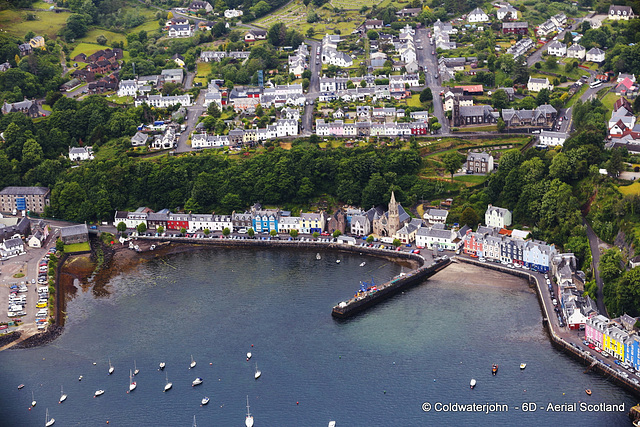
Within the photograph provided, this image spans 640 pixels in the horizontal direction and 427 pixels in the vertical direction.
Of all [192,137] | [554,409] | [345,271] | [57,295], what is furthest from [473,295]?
[192,137]

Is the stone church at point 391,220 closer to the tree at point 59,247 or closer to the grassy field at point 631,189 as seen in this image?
the grassy field at point 631,189

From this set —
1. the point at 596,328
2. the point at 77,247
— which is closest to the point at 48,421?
the point at 77,247

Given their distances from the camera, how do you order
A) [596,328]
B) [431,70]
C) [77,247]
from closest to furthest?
[596,328]
[77,247]
[431,70]

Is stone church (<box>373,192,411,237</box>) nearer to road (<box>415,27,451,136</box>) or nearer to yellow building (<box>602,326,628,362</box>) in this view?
road (<box>415,27,451,136</box>)

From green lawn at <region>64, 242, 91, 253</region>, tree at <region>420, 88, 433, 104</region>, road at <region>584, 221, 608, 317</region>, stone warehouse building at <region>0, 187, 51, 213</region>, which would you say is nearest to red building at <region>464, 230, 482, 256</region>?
road at <region>584, 221, 608, 317</region>

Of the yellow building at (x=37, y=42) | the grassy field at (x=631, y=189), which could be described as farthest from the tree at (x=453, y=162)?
the yellow building at (x=37, y=42)

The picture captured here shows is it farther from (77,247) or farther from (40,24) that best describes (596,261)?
(40,24)

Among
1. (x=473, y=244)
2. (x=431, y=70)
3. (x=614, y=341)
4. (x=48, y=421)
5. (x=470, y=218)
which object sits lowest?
(x=48, y=421)
